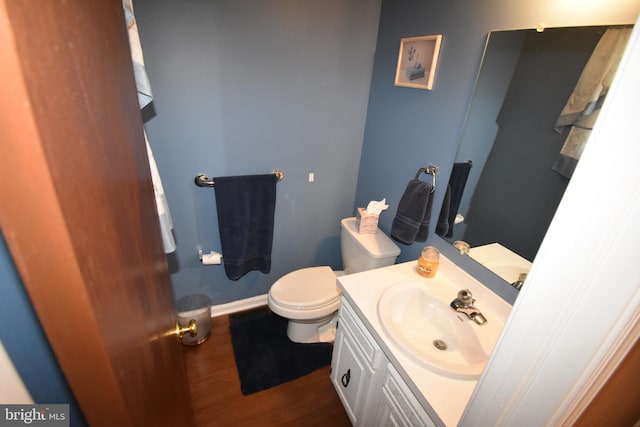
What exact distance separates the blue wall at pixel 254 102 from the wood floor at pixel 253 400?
0.50 m

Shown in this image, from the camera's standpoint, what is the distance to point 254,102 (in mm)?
1641

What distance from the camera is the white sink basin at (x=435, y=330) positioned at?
0.97 m

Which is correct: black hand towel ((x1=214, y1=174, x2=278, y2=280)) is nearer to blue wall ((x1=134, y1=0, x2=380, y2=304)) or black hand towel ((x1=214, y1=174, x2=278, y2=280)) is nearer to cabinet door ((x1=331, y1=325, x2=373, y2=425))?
blue wall ((x1=134, y1=0, x2=380, y2=304))

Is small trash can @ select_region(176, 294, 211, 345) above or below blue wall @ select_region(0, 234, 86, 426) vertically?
below

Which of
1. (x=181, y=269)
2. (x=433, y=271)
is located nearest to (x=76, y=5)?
(x=433, y=271)

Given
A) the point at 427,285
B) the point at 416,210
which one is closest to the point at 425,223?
the point at 416,210

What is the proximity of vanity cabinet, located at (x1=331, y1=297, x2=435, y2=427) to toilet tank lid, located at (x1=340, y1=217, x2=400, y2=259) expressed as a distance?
42 cm

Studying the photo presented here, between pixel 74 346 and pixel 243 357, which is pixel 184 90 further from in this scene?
pixel 243 357

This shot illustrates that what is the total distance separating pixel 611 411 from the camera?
19.2 inches

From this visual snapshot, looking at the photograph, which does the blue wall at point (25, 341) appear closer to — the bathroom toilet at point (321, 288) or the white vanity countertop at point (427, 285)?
the white vanity countertop at point (427, 285)

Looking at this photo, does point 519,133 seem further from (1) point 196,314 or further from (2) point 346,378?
(1) point 196,314

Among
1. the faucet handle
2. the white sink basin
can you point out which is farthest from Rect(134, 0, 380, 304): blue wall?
the faucet handle

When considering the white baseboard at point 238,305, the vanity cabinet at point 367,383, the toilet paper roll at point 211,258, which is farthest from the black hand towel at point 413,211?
the white baseboard at point 238,305

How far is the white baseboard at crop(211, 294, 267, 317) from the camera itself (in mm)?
2172
